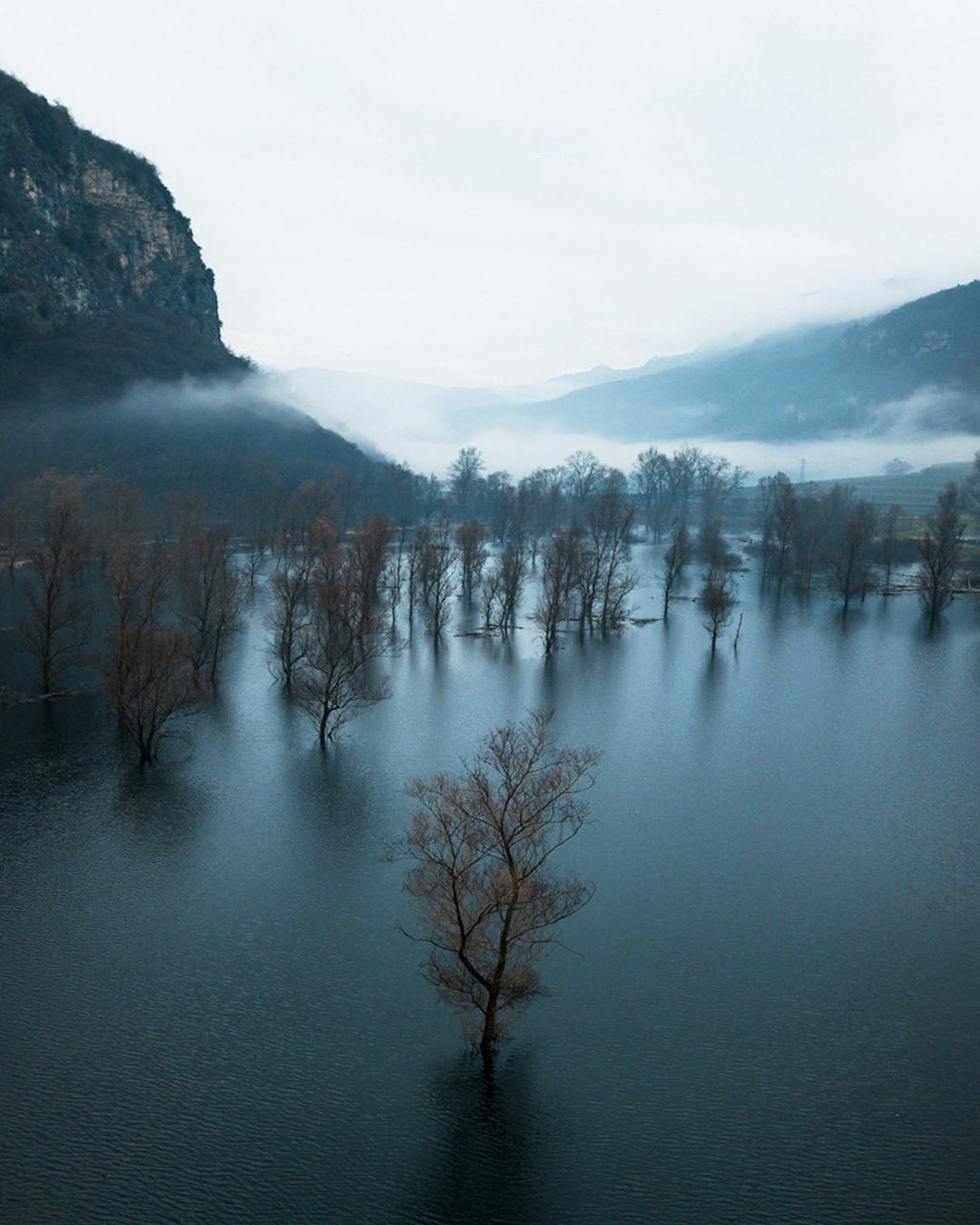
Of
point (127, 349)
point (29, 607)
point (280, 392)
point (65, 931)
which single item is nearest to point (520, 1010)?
point (65, 931)

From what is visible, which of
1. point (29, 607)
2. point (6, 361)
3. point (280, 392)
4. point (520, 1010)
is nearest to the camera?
point (520, 1010)

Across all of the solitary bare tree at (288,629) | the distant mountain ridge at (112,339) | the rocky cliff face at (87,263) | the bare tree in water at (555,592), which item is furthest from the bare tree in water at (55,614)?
the rocky cliff face at (87,263)

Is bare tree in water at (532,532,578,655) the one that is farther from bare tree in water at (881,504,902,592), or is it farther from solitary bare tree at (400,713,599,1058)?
solitary bare tree at (400,713,599,1058)

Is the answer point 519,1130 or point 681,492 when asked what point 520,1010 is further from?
point 681,492

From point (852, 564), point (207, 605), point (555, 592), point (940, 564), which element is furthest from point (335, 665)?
point (940, 564)

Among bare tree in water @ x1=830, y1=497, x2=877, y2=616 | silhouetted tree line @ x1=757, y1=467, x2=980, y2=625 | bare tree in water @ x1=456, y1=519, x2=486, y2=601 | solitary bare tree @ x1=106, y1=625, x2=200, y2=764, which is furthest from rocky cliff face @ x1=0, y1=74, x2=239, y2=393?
bare tree in water @ x1=830, y1=497, x2=877, y2=616

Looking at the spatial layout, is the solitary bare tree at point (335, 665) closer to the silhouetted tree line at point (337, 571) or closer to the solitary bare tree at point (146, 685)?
the silhouetted tree line at point (337, 571)
